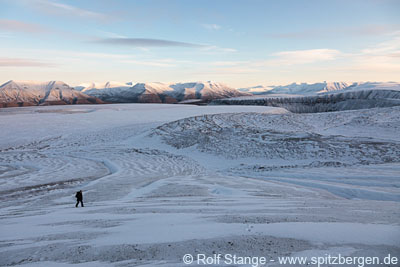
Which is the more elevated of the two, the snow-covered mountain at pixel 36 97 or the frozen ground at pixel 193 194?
the snow-covered mountain at pixel 36 97

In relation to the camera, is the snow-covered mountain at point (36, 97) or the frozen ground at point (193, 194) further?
the snow-covered mountain at point (36, 97)

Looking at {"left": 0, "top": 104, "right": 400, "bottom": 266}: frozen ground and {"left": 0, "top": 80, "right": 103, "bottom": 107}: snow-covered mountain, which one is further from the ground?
{"left": 0, "top": 80, "right": 103, "bottom": 107}: snow-covered mountain

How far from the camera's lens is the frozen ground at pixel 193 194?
5590 mm

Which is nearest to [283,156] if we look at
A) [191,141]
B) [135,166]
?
[191,141]

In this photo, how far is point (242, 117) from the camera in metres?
42.6

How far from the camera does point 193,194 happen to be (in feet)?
42.2

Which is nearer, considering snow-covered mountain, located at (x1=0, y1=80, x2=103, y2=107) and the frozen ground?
the frozen ground

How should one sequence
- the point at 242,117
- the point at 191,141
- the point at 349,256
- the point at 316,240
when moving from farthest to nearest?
the point at 242,117 < the point at 191,141 < the point at 316,240 < the point at 349,256

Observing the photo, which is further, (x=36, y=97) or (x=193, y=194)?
(x=36, y=97)

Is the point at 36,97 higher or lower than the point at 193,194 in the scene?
higher

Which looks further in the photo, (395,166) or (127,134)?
(127,134)

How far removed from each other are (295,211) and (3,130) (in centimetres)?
4211

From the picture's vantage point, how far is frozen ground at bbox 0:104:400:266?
18.3 ft

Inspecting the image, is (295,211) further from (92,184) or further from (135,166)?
(135,166)
